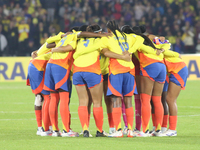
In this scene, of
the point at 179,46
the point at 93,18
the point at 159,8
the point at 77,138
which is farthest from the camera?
the point at 159,8

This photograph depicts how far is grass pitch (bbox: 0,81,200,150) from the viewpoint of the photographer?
19.6ft

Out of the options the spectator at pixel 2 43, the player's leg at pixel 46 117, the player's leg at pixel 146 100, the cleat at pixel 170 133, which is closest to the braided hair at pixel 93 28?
the player's leg at pixel 146 100

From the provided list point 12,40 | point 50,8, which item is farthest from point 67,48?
point 50,8

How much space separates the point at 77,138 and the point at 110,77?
113cm

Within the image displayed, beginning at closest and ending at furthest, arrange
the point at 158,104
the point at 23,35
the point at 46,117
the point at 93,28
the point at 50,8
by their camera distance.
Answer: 1. the point at 93,28
2. the point at 158,104
3. the point at 46,117
4. the point at 23,35
5. the point at 50,8

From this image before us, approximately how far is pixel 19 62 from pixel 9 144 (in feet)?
43.4

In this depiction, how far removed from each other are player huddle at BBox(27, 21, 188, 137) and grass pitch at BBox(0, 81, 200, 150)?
356 mm

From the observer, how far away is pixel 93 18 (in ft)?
73.1

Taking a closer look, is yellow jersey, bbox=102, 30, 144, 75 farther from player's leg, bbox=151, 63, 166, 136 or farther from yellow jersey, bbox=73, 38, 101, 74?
player's leg, bbox=151, 63, 166, 136

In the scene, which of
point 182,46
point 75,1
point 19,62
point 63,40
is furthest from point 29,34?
point 63,40

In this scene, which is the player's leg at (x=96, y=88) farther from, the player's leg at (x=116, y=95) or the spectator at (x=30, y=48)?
the spectator at (x=30, y=48)

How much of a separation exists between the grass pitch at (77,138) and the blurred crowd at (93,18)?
8.12 meters

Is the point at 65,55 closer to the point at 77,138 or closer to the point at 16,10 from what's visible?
the point at 77,138

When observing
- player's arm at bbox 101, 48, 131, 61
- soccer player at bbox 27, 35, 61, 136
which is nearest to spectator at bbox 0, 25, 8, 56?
soccer player at bbox 27, 35, 61, 136
